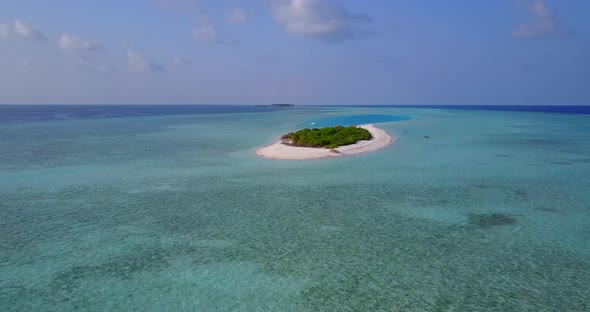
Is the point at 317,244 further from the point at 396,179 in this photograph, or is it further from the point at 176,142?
the point at 176,142

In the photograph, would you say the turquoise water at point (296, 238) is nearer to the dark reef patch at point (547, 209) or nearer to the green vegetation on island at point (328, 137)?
the dark reef patch at point (547, 209)

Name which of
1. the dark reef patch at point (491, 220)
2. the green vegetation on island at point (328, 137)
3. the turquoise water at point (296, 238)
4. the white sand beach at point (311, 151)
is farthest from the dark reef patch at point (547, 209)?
the green vegetation on island at point (328, 137)

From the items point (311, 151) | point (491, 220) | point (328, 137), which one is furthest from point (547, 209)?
point (328, 137)

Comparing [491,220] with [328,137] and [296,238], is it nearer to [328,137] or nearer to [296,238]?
[296,238]

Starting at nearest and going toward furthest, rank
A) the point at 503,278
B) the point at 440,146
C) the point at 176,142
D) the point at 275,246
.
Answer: the point at 503,278 < the point at 275,246 < the point at 440,146 < the point at 176,142

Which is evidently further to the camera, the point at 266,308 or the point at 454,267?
the point at 454,267

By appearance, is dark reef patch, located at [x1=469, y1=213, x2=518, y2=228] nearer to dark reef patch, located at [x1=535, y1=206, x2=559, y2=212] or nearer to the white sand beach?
dark reef patch, located at [x1=535, y1=206, x2=559, y2=212]

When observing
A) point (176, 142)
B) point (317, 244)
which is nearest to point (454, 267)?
point (317, 244)
